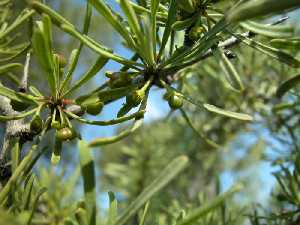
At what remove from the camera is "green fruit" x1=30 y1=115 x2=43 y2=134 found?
0.42m

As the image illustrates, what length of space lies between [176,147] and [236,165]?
4.88 feet

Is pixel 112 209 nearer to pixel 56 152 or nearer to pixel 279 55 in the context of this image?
pixel 56 152

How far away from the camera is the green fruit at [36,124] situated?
42 centimetres

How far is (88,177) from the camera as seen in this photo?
0.28m

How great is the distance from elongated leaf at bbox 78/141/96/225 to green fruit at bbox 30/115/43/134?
151mm

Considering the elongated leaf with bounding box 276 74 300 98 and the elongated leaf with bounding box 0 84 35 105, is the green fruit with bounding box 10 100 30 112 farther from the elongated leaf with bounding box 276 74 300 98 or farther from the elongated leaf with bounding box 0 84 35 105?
the elongated leaf with bounding box 276 74 300 98

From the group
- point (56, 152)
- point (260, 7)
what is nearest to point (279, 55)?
point (260, 7)

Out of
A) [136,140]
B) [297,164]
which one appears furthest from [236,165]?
[297,164]

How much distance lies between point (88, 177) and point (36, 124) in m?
0.16

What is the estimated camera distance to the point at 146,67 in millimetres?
452

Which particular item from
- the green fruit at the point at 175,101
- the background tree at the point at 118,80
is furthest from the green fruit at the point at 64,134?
the green fruit at the point at 175,101

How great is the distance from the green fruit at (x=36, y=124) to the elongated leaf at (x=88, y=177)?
151mm

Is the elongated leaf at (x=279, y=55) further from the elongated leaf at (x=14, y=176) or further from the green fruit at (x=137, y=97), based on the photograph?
the elongated leaf at (x=14, y=176)

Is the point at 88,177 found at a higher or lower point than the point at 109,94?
lower
